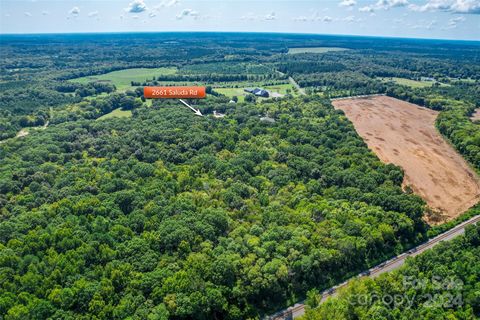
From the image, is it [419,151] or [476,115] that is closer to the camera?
[419,151]

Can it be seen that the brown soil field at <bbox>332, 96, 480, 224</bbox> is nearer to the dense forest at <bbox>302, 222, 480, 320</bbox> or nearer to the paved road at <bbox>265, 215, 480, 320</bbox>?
the paved road at <bbox>265, 215, 480, 320</bbox>

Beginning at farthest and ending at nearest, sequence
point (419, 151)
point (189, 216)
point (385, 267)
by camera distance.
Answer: point (419, 151) → point (189, 216) → point (385, 267)

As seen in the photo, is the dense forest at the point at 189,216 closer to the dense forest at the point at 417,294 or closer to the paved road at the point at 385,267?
the paved road at the point at 385,267

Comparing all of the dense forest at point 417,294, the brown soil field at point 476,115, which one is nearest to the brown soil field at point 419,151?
the brown soil field at point 476,115

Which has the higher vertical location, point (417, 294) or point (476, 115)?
point (417, 294)

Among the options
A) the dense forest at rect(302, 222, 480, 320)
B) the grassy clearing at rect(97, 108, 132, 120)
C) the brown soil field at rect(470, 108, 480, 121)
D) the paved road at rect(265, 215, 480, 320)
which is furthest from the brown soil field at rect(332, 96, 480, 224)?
the grassy clearing at rect(97, 108, 132, 120)

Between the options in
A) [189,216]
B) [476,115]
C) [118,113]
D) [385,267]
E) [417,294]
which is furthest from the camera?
[476,115]

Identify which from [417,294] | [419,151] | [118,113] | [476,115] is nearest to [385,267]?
[417,294]

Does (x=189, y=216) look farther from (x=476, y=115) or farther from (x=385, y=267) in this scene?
(x=476, y=115)
